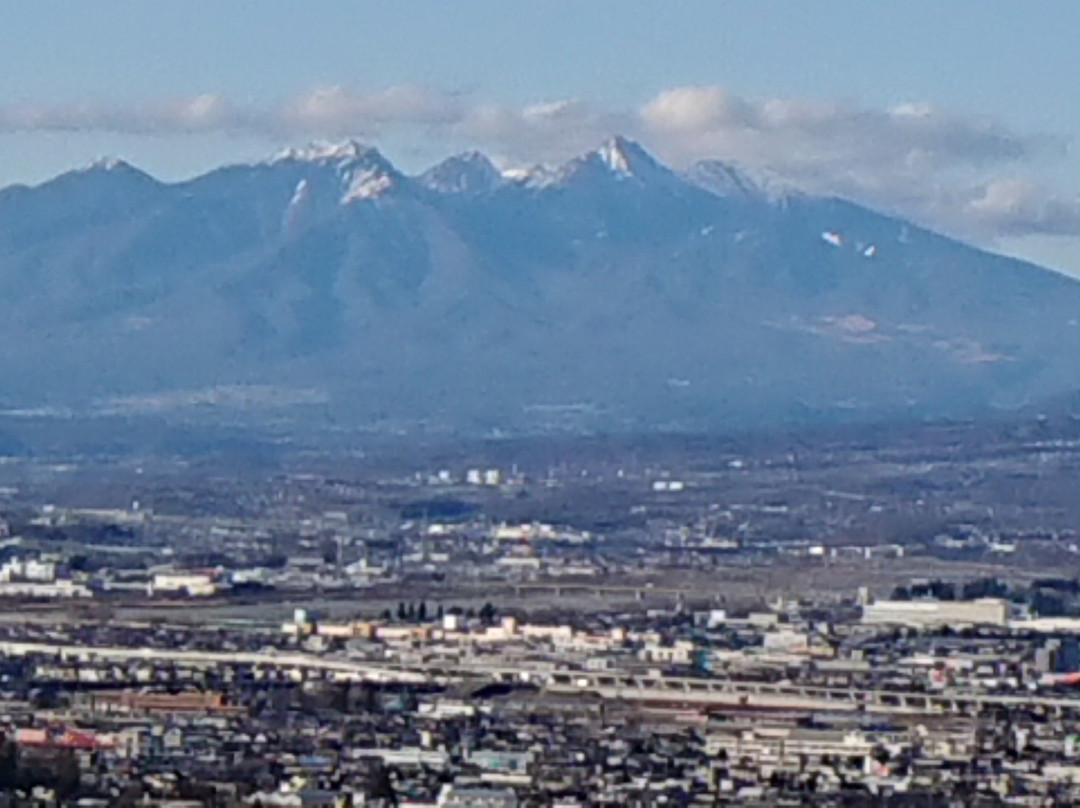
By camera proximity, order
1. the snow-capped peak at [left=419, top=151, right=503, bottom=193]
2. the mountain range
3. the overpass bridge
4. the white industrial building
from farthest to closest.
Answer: the snow-capped peak at [left=419, top=151, right=503, bottom=193], the mountain range, the white industrial building, the overpass bridge

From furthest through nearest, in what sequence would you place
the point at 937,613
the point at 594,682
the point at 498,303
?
the point at 498,303 < the point at 937,613 < the point at 594,682

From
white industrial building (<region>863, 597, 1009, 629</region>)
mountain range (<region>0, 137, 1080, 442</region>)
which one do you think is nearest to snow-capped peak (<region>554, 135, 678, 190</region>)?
mountain range (<region>0, 137, 1080, 442</region>)

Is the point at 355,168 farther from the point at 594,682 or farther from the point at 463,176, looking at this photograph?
the point at 594,682

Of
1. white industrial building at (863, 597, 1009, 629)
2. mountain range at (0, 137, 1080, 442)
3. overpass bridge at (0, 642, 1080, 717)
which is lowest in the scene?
overpass bridge at (0, 642, 1080, 717)

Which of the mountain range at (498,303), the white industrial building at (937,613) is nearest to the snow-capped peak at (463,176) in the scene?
the mountain range at (498,303)

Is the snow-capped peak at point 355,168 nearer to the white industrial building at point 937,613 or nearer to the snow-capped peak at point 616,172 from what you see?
the snow-capped peak at point 616,172

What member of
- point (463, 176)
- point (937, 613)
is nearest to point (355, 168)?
point (463, 176)

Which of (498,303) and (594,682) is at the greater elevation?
(498,303)

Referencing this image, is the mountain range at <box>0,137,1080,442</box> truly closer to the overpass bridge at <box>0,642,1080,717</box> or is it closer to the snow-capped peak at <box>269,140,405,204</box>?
the snow-capped peak at <box>269,140,405,204</box>
